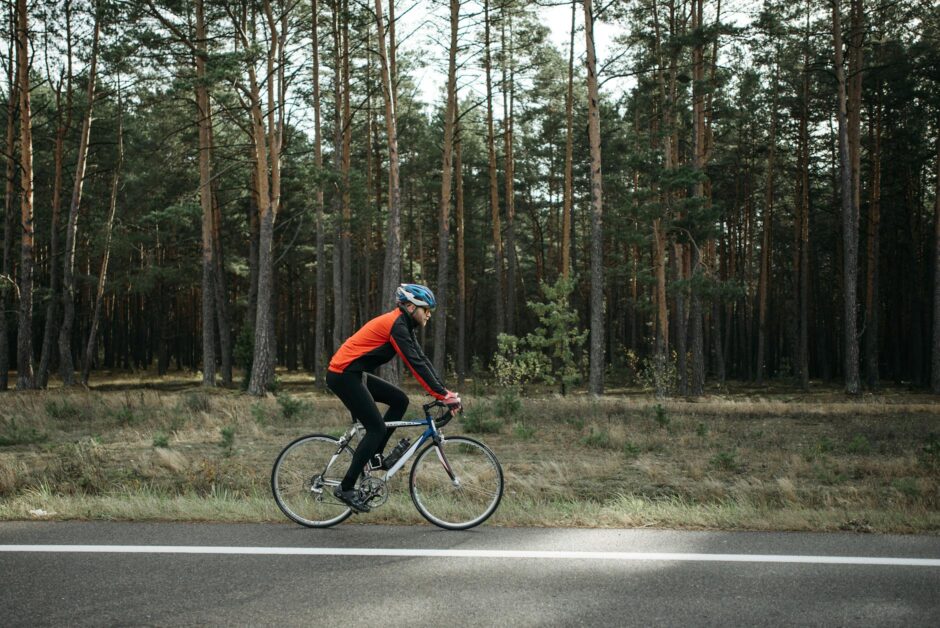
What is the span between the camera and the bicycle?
6.54m

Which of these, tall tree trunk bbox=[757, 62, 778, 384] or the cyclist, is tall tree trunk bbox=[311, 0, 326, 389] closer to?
the cyclist

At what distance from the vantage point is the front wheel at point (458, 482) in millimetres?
6508

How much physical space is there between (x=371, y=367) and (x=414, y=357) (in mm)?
615

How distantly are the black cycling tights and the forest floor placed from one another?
684 mm

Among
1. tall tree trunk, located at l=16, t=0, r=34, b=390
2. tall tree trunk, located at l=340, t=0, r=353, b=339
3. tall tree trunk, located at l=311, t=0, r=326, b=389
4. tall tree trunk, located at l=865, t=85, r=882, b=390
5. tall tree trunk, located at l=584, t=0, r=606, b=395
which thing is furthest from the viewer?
tall tree trunk, located at l=865, t=85, r=882, b=390

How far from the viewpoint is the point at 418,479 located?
656 centimetres

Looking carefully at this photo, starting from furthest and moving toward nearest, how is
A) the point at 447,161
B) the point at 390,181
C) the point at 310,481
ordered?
the point at 447,161, the point at 390,181, the point at 310,481

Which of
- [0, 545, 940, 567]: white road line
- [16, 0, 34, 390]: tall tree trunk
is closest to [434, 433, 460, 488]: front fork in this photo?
[0, 545, 940, 567]: white road line

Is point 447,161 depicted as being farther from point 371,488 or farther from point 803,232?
point 371,488

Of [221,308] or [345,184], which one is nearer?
[345,184]

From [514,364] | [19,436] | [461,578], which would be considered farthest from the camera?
[514,364]

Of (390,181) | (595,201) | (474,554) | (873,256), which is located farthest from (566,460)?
(873,256)

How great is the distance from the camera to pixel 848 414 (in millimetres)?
17375

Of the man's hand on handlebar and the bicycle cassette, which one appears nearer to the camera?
the man's hand on handlebar
